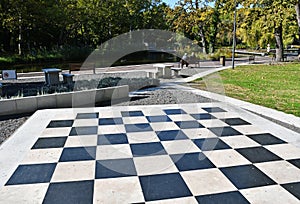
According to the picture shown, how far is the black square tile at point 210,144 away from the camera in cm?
392

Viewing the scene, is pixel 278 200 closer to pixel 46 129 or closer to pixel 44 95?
pixel 46 129

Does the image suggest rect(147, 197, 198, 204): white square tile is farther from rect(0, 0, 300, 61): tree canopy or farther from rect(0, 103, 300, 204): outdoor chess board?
rect(0, 0, 300, 61): tree canopy

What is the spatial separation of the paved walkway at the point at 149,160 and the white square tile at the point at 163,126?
20 millimetres

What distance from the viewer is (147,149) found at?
12.6ft

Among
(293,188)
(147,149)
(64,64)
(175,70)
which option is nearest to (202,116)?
(147,149)

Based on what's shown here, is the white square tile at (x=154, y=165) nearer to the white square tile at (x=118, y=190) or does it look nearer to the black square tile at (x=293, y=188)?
the white square tile at (x=118, y=190)

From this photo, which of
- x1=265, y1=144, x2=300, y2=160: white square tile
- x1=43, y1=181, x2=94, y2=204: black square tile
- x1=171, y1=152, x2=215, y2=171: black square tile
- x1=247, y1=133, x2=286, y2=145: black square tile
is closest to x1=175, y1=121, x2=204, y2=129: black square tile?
x1=247, y1=133, x2=286, y2=145: black square tile

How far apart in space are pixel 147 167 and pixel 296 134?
2.93 m

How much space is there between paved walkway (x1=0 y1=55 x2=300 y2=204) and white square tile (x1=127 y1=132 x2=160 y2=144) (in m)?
0.02

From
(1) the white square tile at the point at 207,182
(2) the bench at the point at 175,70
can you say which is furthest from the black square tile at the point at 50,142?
(2) the bench at the point at 175,70

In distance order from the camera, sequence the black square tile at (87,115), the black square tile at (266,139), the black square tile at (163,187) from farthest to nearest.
Result: the black square tile at (87,115) → the black square tile at (266,139) → the black square tile at (163,187)

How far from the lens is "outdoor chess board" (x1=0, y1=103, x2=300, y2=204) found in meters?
2.70

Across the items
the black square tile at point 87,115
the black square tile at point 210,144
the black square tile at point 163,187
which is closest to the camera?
the black square tile at point 163,187

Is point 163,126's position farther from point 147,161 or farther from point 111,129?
point 147,161
